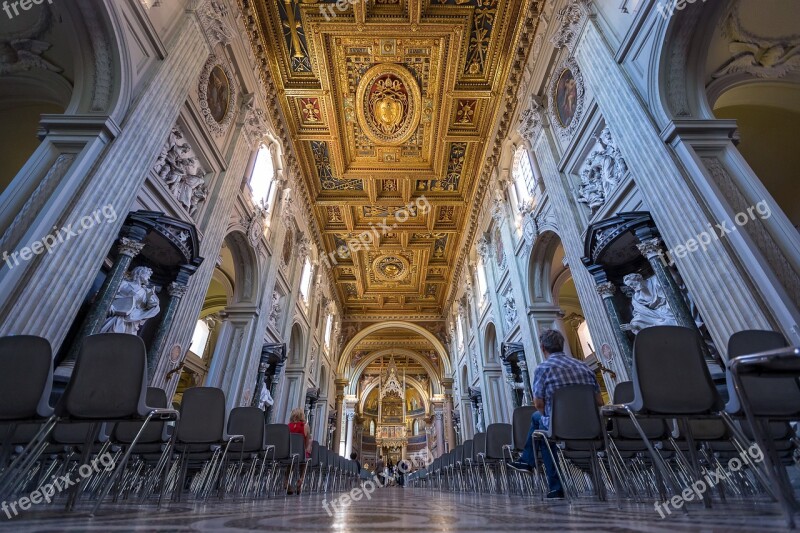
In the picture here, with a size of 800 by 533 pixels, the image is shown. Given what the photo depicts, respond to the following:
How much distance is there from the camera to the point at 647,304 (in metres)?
4.64

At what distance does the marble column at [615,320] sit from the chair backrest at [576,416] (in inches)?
99.9

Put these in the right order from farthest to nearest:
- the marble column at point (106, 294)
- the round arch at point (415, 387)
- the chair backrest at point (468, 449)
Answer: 1. the round arch at point (415, 387)
2. the chair backrest at point (468, 449)
3. the marble column at point (106, 294)

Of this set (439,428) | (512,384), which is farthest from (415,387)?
(512,384)

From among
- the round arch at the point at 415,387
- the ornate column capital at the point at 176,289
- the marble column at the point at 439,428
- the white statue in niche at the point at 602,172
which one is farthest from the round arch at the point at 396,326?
the ornate column capital at the point at 176,289

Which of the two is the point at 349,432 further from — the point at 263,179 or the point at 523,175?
the point at 523,175

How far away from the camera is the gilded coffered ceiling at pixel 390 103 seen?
813 cm

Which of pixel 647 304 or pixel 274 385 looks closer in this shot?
pixel 647 304

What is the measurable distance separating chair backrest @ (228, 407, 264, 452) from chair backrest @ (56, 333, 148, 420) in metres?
A: 2.09

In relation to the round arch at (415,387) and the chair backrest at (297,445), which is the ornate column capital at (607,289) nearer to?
the chair backrest at (297,445)

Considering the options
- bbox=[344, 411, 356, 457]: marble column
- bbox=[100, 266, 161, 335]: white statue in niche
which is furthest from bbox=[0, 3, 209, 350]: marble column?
bbox=[344, 411, 356, 457]: marble column

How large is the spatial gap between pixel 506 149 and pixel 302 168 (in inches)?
237

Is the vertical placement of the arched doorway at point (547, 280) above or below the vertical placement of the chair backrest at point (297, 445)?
above

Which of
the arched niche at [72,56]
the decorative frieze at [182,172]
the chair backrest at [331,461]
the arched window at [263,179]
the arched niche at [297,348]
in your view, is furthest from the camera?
the arched niche at [297,348]

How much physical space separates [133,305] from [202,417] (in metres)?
2.30
